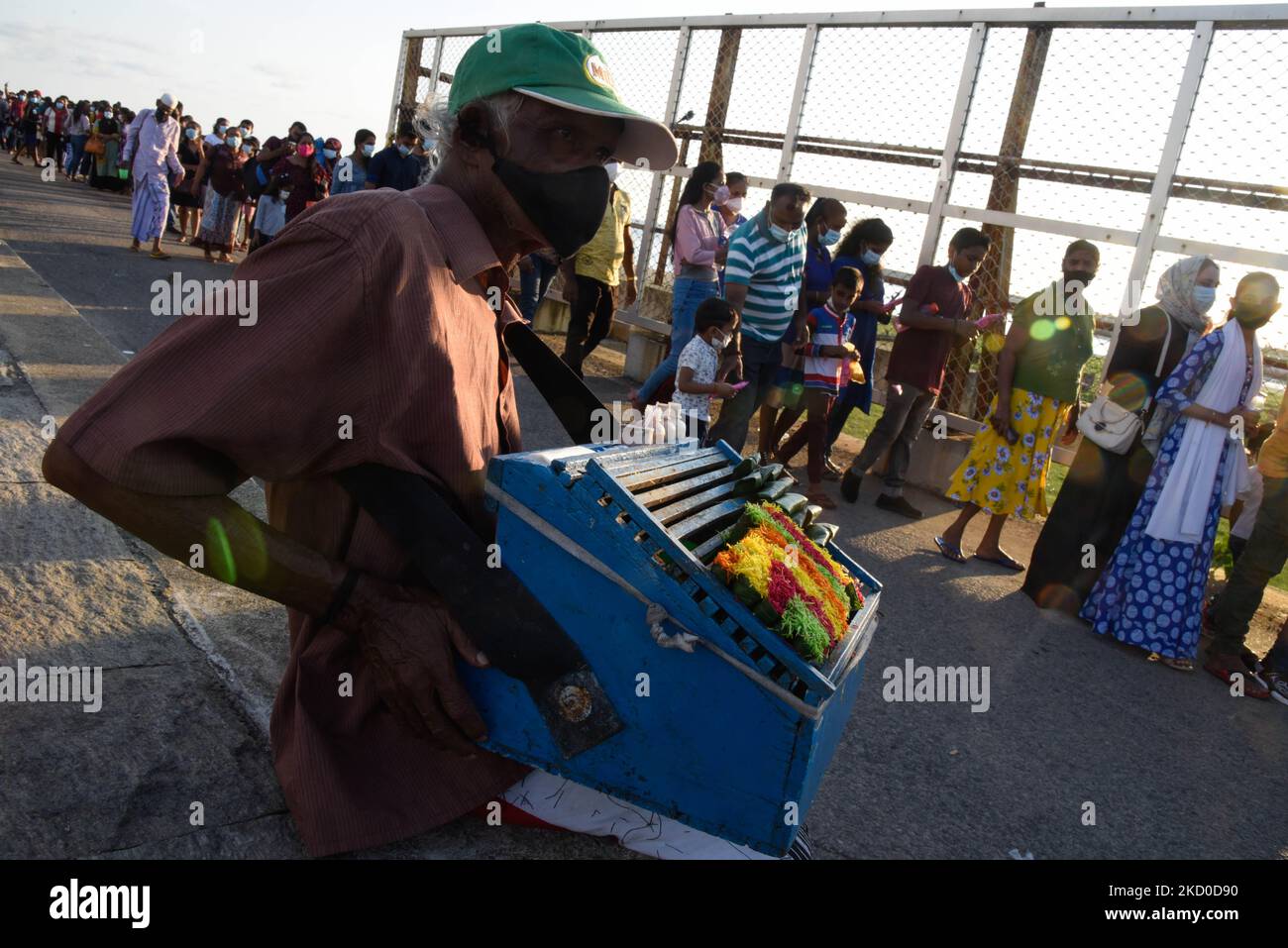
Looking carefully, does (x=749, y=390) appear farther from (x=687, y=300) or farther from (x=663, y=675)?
(x=663, y=675)

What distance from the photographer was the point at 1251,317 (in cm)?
516

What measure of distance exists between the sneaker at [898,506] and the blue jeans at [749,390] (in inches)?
45.8

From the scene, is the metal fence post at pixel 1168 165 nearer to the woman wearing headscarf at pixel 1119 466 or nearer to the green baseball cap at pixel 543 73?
the woman wearing headscarf at pixel 1119 466

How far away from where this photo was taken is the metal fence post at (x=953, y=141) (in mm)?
7445

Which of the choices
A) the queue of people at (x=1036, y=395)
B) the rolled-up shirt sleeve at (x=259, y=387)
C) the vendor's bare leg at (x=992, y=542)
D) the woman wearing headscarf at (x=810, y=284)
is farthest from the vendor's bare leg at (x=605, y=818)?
the woman wearing headscarf at (x=810, y=284)

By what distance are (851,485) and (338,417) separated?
19.4ft

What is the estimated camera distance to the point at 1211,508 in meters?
5.24

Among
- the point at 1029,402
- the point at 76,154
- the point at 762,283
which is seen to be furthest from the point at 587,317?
the point at 76,154

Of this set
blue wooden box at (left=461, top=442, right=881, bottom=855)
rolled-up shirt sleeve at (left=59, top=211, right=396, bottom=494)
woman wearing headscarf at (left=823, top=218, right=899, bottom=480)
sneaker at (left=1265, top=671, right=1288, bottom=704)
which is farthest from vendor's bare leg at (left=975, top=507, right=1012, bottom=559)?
rolled-up shirt sleeve at (left=59, top=211, right=396, bottom=494)

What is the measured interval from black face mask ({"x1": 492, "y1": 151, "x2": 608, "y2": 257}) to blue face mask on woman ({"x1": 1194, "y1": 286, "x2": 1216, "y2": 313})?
185 inches

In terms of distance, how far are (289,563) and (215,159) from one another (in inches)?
542

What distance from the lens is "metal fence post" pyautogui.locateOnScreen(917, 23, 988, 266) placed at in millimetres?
7445

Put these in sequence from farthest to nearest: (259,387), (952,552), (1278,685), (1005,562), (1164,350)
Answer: (1005,562)
(952,552)
(1164,350)
(1278,685)
(259,387)
